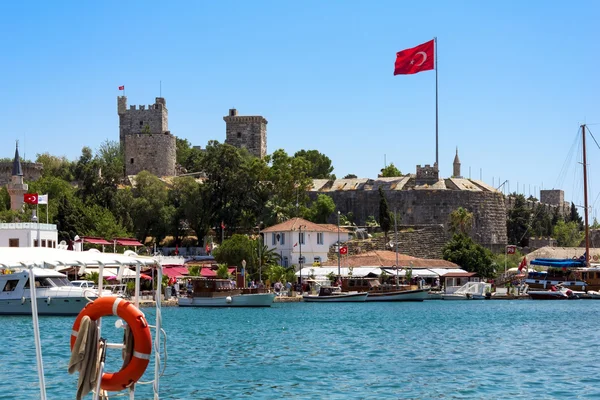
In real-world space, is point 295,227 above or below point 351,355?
above

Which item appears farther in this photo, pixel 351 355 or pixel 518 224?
pixel 518 224

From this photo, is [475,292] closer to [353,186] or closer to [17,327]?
[353,186]

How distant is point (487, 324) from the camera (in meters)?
40.6

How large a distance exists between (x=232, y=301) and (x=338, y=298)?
24.6 feet

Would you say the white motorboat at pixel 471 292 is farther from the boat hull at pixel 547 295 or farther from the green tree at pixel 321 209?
the green tree at pixel 321 209

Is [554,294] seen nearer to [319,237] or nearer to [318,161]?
[319,237]

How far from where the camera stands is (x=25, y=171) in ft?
311

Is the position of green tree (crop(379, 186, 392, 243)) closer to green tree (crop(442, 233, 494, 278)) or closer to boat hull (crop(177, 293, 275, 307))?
green tree (crop(442, 233, 494, 278))

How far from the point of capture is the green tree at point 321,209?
75562 millimetres

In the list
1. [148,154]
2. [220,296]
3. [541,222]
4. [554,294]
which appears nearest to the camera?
[220,296]

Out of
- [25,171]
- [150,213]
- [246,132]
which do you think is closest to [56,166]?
[25,171]

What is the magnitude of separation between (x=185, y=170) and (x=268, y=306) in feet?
165

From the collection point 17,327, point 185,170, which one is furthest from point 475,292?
point 185,170

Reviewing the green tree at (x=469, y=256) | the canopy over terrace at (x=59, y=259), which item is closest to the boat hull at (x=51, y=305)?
the canopy over terrace at (x=59, y=259)
